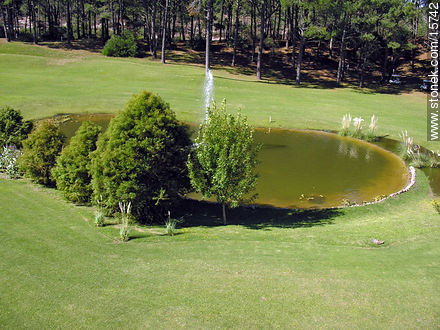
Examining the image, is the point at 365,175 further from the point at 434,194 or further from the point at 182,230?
the point at 182,230

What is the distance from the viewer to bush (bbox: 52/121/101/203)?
16.2 meters

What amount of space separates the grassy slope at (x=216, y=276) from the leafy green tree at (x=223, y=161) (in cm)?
150

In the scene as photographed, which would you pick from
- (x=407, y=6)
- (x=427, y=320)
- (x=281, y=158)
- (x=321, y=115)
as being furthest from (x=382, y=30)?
(x=427, y=320)

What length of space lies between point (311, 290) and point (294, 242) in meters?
3.50

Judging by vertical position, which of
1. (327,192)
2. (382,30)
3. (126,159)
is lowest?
(327,192)

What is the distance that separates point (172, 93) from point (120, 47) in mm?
24946

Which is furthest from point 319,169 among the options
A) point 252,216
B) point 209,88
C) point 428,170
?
point 209,88

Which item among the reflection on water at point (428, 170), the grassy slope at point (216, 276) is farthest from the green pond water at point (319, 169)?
the grassy slope at point (216, 276)

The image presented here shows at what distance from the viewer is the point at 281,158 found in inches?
988

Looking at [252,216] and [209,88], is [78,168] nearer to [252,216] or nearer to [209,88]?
[252,216]

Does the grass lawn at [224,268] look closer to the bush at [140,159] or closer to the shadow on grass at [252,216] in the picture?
the shadow on grass at [252,216]

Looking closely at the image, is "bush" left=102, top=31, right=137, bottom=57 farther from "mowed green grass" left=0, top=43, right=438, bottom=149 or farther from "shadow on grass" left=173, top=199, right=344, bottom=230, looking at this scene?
"shadow on grass" left=173, top=199, right=344, bottom=230

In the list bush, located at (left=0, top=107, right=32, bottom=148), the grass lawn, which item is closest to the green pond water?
the grass lawn

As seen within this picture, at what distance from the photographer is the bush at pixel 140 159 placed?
14.4 metres
